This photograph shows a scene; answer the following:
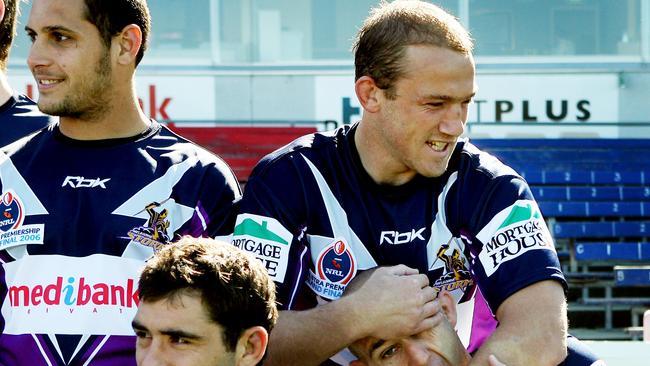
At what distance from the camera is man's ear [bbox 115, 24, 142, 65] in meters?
2.94

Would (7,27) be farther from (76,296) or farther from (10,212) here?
(76,296)

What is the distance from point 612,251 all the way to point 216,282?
707 centimetres

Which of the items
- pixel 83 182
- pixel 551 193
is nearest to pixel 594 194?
pixel 551 193

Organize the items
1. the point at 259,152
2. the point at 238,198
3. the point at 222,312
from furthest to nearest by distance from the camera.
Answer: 1. the point at 259,152
2. the point at 238,198
3. the point at 222,312

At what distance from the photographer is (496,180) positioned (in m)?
2.91

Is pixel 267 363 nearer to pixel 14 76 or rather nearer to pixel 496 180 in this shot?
pixel 496 180

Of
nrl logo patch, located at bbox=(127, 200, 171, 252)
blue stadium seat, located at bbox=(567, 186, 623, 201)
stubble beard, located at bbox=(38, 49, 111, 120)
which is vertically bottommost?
blue stadium seat, located at bbox=(567, 186, 623, 201)

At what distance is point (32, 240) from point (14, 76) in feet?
28.7

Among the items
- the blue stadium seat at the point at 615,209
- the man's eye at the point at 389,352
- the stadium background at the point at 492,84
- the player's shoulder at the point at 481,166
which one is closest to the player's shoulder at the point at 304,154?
the player's shoulder at the point at 481,166

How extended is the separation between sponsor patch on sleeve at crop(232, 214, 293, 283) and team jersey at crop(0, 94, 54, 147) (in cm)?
100

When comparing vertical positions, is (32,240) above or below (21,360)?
above

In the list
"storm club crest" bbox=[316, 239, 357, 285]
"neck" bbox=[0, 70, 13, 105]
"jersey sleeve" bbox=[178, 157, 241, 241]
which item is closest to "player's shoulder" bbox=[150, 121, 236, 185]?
"jersey sleeve" bbox=[178, 157, 241, 241]

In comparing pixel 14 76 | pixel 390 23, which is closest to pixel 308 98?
pixel 14 76

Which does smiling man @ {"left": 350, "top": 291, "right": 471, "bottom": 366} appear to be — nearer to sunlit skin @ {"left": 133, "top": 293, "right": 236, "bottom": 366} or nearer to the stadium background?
sunlit skin @ {"left": 133, "top": 293, "right": 236, "bottom": 366}
